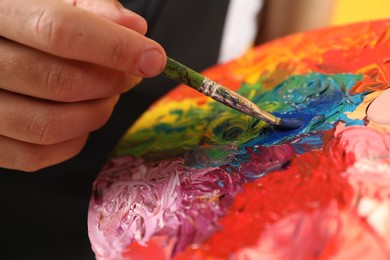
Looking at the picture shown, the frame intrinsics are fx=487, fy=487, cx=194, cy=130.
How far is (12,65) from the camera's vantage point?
0.54 meters

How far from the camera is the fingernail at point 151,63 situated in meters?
0.54

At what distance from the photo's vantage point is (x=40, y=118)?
0.58 metres

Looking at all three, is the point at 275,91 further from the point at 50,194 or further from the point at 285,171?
the point at 50,194

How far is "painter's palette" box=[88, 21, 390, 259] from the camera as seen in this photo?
1.45ft

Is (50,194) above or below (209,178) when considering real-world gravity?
below

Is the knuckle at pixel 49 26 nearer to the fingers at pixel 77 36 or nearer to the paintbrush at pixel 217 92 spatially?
the fingers at pixel 77 36

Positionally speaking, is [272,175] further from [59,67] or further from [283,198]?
[59,67]

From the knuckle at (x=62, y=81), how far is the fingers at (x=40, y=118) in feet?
0.09

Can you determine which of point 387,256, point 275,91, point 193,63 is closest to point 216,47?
point 193,63

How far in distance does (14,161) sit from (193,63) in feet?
1.91

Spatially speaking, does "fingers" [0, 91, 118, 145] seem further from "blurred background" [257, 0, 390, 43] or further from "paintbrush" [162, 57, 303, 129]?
"blurred background" [257, 0, 390, 43]

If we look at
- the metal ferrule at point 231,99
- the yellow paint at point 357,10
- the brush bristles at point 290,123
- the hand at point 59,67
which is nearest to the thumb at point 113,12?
the hand at point 59,67

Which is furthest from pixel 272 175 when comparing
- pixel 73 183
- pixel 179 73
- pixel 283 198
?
pixel 73 183

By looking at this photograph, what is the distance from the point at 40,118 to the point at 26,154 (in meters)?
0.07
